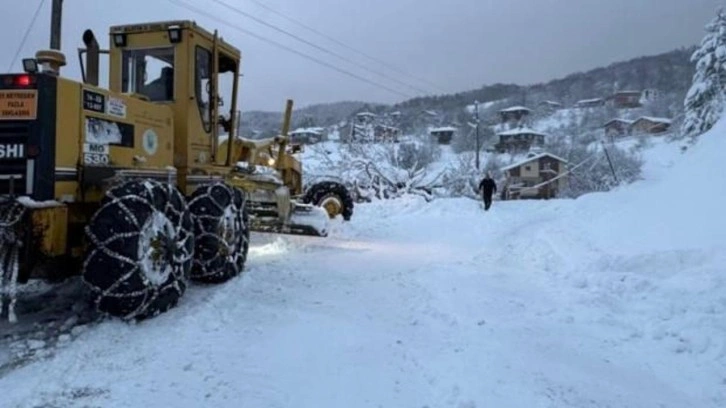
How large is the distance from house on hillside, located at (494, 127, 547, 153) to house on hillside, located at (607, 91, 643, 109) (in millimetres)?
32447

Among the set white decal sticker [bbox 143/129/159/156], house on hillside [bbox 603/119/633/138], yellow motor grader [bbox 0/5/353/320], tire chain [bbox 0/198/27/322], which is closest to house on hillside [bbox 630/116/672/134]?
house on hillside [bbox 603/119/633/138]

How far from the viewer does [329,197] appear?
15.3 metres

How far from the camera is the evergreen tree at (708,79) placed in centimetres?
3228

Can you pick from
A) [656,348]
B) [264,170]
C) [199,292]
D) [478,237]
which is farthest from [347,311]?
[478,237]

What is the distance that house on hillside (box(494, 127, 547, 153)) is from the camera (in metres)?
77.4

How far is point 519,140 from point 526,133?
4.34 feet

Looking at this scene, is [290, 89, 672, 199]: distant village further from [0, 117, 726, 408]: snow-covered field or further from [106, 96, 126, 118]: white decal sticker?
[106, 96, 126, 118]: white decal sticker

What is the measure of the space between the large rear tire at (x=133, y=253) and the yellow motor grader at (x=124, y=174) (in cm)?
1

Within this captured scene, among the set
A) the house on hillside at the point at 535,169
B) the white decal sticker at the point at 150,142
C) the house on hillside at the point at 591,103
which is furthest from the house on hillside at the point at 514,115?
the white decal sticker at the point at 150,142

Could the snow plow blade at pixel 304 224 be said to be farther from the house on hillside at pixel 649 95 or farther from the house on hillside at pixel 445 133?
the house on hillside at pixel 649 95

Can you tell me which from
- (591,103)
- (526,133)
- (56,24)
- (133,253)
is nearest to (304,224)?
(133,253)

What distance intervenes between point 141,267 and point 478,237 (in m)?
10.0

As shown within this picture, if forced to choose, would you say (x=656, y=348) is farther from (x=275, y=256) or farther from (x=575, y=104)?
(x=575, y=104)

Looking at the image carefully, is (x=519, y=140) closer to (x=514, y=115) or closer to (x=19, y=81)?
(x=514, y=115)
